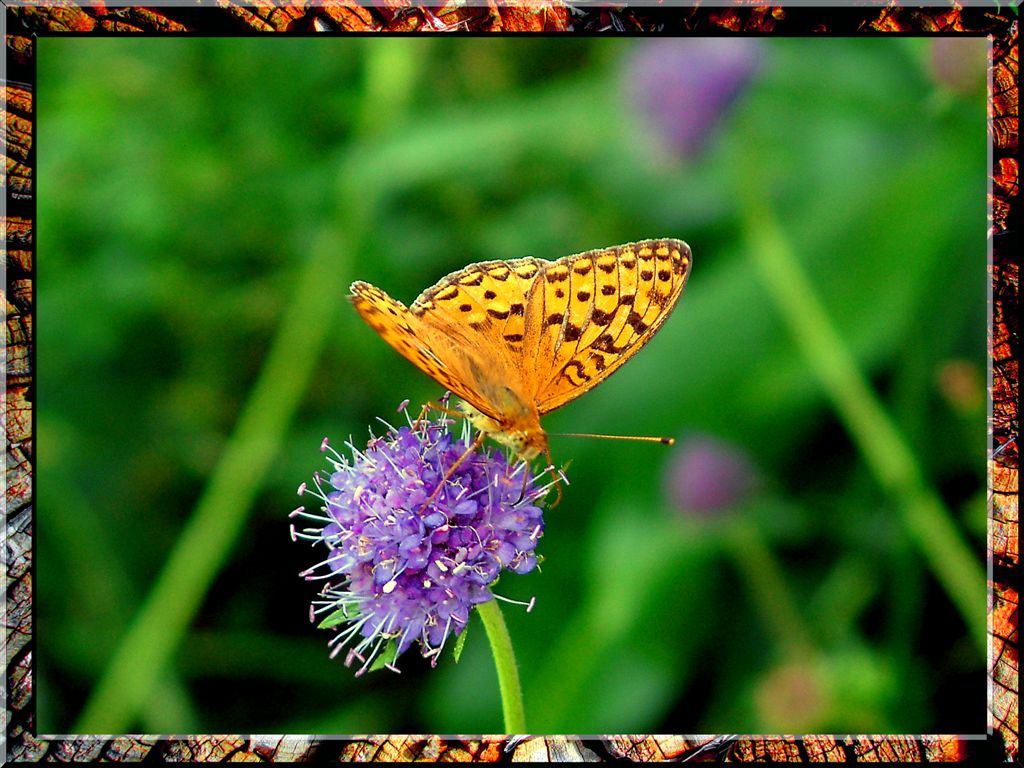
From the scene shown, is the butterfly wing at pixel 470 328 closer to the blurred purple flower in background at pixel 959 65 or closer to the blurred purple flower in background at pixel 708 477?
the blurred purple flower in background at pixel 959 65

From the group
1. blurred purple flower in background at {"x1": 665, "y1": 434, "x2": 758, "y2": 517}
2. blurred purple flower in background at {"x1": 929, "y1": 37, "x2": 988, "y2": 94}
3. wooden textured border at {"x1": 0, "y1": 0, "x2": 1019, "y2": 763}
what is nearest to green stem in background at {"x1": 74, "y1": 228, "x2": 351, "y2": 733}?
wooden textured border at {"x1": 0, "y1": 0, "x2": 1019, "y2": 763}

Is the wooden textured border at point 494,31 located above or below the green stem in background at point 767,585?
above

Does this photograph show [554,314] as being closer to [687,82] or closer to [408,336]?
[408,336]

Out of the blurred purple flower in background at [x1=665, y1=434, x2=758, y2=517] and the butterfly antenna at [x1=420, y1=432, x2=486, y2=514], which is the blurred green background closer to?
the blurred purple flower in background at [x1=665, y1=434, x2=758, y2=517]

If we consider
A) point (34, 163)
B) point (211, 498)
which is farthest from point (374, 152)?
point (34, 163)

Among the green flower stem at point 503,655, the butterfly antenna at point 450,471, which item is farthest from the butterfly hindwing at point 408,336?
the green flower stem at point 503,655

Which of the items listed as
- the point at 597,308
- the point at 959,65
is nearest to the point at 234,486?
the point at 597,308
